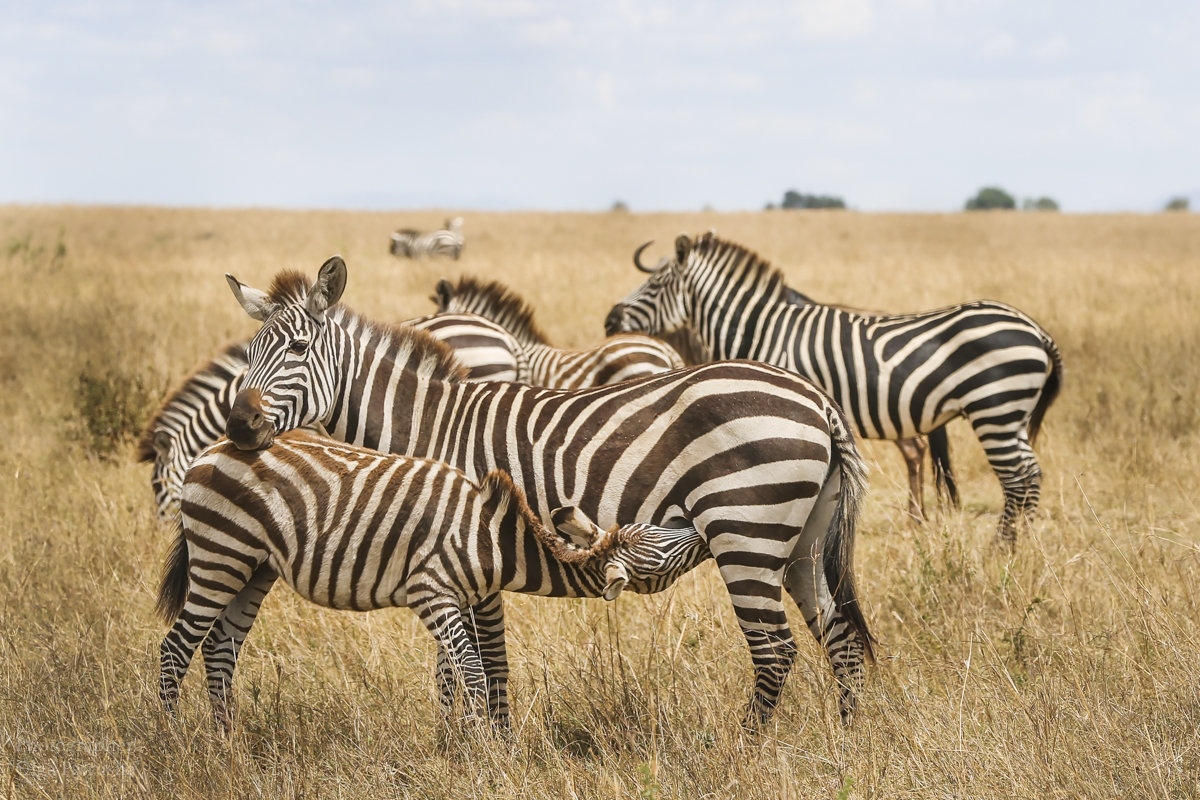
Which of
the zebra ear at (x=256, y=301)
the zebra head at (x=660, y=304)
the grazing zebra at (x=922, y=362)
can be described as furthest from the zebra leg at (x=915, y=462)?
the zebra ear at (x=256, y=301)

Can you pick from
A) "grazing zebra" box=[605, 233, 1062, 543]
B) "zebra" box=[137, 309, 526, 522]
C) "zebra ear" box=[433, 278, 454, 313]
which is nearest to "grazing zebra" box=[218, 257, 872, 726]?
"zebra" box=[137, 309, 526, 522]

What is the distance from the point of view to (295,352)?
14.5ft

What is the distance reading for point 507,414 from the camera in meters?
4.25

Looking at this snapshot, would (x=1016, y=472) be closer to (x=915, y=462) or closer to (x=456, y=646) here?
(x=915, y=462)

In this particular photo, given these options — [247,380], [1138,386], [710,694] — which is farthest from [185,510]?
[1138,386]

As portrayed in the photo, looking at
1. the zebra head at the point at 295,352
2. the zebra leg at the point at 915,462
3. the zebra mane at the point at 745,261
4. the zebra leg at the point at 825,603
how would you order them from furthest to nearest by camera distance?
the zebra mane at the point at 745,261
the zebra leg at the point at 915,462
the zebra head at the point at 295,352
the zebra leg at the point at 825,603

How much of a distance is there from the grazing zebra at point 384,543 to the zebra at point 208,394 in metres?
3.01

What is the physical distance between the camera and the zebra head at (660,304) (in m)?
8.57

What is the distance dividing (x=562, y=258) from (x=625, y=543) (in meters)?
22.1

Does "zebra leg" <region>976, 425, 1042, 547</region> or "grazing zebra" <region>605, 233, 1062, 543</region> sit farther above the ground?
"grazing zebra" <region>605, 233, 1062, 543</region>

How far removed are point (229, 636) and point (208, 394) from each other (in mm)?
3463

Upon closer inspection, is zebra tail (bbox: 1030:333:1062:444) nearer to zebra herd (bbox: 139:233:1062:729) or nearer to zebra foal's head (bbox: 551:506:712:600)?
zebra herd (bbox: 139:233:1062:729)

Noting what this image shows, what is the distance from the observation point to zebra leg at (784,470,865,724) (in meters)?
4.05

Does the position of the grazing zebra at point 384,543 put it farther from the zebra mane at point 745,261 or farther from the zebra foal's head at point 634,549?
the zebra mane at point 745,261
